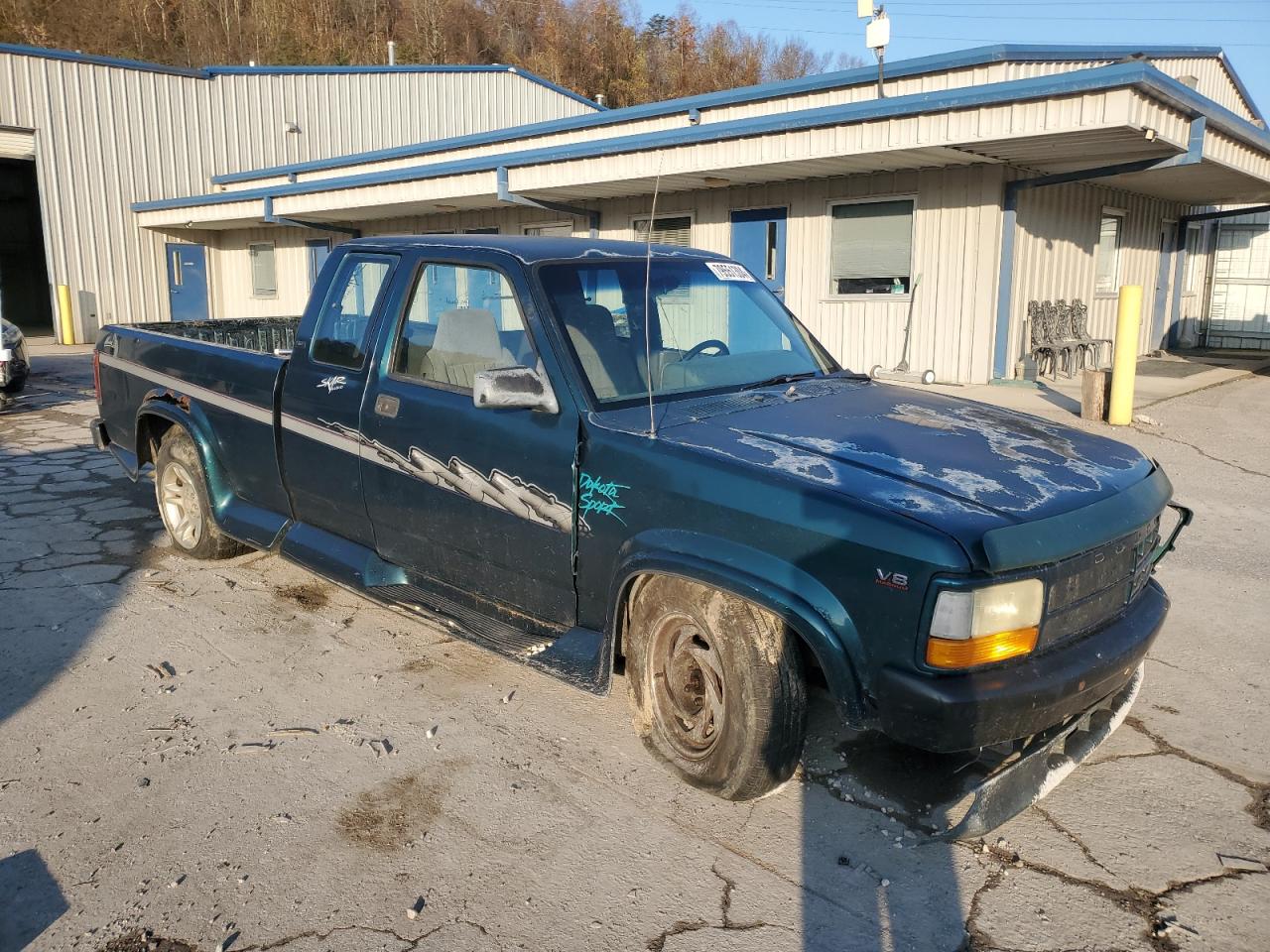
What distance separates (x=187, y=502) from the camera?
597cm

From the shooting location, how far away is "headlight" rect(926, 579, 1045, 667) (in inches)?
106

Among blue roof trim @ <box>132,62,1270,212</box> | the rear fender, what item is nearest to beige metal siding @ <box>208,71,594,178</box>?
blue roof trim @ <box>132,62,1270,212</box>

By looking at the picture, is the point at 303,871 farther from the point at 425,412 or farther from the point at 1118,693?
the point at 1118,693

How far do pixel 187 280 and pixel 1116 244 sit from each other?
21306mm

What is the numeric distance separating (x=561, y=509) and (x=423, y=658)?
144 cm

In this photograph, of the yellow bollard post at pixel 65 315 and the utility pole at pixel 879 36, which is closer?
the utility pole at pixel 879 36

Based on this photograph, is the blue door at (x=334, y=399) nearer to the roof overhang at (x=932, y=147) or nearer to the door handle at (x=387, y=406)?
the door handle at (x=387, y=406)

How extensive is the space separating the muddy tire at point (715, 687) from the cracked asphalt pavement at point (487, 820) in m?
0.17

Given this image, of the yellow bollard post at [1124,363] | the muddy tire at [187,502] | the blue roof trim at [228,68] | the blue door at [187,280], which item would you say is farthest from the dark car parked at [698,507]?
the blue door at [187,280]

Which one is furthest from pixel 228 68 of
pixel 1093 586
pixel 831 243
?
pixel 1093 586

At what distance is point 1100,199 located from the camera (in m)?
15.1

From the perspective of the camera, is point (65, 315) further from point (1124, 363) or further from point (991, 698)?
point (991, 698)

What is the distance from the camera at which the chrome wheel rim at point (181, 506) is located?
→ 585cm

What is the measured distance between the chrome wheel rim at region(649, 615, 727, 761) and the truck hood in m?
0.65
